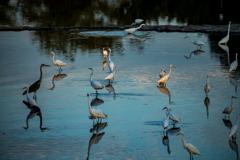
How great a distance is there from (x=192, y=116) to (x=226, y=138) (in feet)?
6.37

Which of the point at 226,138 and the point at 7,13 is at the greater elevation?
the point at 7,13

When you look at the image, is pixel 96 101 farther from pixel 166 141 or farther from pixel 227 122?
pixel 227 122

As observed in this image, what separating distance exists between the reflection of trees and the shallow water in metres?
16.7

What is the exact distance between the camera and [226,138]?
33.8 feet

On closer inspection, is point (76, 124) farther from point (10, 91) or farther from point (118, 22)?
point (118, 22)

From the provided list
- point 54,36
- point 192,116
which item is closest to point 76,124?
point 192,116

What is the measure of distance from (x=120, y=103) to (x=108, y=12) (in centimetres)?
3910

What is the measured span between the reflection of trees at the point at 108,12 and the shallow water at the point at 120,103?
1667 centimetres

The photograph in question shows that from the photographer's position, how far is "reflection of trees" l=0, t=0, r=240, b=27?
43.0m

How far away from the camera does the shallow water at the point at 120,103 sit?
9.69m

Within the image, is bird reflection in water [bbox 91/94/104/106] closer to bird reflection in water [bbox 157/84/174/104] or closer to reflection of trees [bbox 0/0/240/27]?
bird reflection in water [bbox 157/84/174/104]

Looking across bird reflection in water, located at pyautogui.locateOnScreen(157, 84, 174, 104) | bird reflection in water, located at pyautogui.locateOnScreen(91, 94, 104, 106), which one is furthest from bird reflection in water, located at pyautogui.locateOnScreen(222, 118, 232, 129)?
bird reflection in water, located at pyautogui.locateOnScreen(91, 94, 104, 106)

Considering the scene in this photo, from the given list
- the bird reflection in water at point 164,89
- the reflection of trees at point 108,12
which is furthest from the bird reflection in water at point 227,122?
the reflection of trees at point 108,12

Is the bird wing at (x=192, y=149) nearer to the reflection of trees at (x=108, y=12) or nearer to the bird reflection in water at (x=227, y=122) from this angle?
the bird reflection in water at (x=227, y=122)
